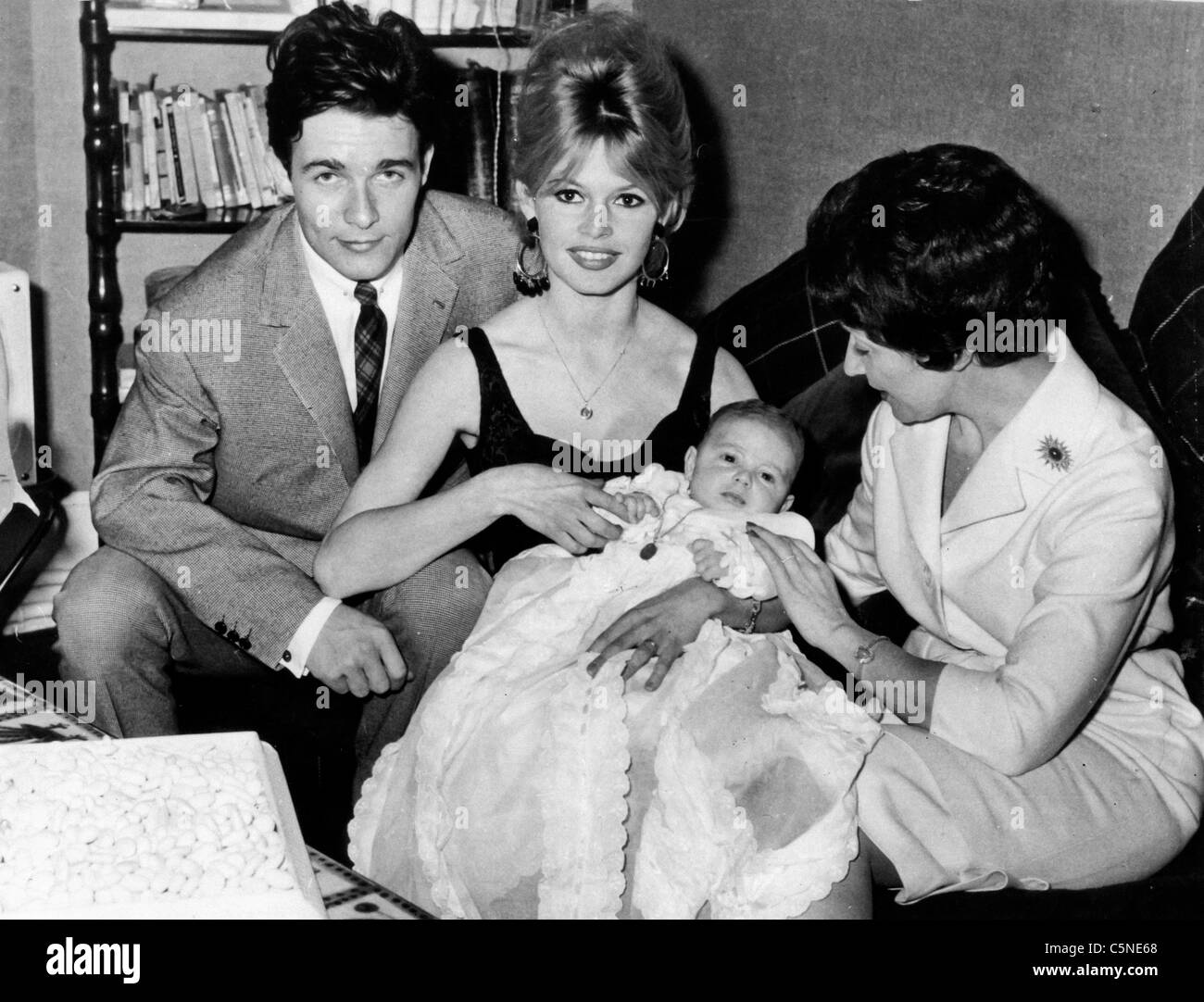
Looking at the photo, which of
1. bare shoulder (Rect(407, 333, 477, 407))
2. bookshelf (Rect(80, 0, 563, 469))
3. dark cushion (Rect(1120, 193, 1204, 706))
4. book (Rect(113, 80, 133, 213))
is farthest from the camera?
book (Rect(113, 80, 133, 213))

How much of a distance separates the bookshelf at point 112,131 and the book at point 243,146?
0.04 m

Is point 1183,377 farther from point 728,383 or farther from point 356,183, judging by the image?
point 356,183

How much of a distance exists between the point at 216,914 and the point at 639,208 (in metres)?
1.23

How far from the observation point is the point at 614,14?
2043mm

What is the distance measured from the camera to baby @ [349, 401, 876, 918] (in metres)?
1.62

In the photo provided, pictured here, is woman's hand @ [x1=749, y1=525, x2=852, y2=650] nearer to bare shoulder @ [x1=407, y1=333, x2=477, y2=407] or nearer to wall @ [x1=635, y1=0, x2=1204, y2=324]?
bare shoulder @ [x1=407, y1=333, x2=477, y2=407]

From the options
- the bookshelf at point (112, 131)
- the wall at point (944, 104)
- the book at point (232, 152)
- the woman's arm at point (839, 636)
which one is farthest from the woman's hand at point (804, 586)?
the book at point (232, 152)

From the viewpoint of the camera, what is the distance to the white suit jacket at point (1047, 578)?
1.61m

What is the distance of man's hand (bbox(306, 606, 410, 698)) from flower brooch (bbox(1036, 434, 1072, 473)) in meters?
0.99

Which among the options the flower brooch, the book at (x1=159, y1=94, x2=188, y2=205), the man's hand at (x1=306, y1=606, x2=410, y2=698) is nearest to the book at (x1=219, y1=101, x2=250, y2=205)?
the book at (x1=159, y1=94, x2=188, y2=205)

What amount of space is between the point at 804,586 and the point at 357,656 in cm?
71

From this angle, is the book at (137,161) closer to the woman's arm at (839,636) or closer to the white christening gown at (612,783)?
the white christening gown at (612,783)
